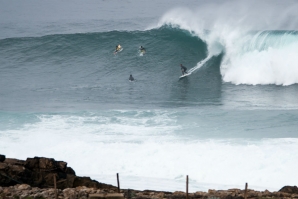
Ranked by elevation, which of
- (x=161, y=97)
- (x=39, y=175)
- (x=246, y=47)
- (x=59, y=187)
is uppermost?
(x=246, y=47)

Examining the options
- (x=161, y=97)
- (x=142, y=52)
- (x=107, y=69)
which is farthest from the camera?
(x=142, y=52)

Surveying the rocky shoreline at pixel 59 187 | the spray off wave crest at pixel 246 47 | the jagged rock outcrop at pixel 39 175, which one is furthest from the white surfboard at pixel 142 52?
the jagged rock outcrop at pixel 39 175

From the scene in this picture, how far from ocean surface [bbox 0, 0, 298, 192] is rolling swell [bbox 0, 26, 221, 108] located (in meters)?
0.06

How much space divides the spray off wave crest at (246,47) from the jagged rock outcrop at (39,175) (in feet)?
54.9

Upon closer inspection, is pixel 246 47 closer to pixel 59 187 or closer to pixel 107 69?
pixel 107 69

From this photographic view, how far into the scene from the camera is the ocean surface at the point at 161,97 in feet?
57.7

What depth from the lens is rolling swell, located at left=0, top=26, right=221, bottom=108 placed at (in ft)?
91.8

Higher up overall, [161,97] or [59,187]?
[161,97]

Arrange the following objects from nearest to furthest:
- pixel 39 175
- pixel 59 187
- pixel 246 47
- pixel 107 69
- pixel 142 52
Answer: pixel 59 187
pixel 39 175
pixel 107 69
pixel 246 47
pixel 142 52

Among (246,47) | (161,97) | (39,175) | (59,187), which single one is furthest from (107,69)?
(59,187)

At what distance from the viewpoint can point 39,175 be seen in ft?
46.8

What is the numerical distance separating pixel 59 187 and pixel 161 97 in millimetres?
13955

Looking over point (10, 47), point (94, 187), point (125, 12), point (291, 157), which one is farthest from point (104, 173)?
point (125, 12)

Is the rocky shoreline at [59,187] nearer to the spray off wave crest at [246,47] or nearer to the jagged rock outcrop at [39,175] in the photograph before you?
the jagged rock outcrop at [39,175]
